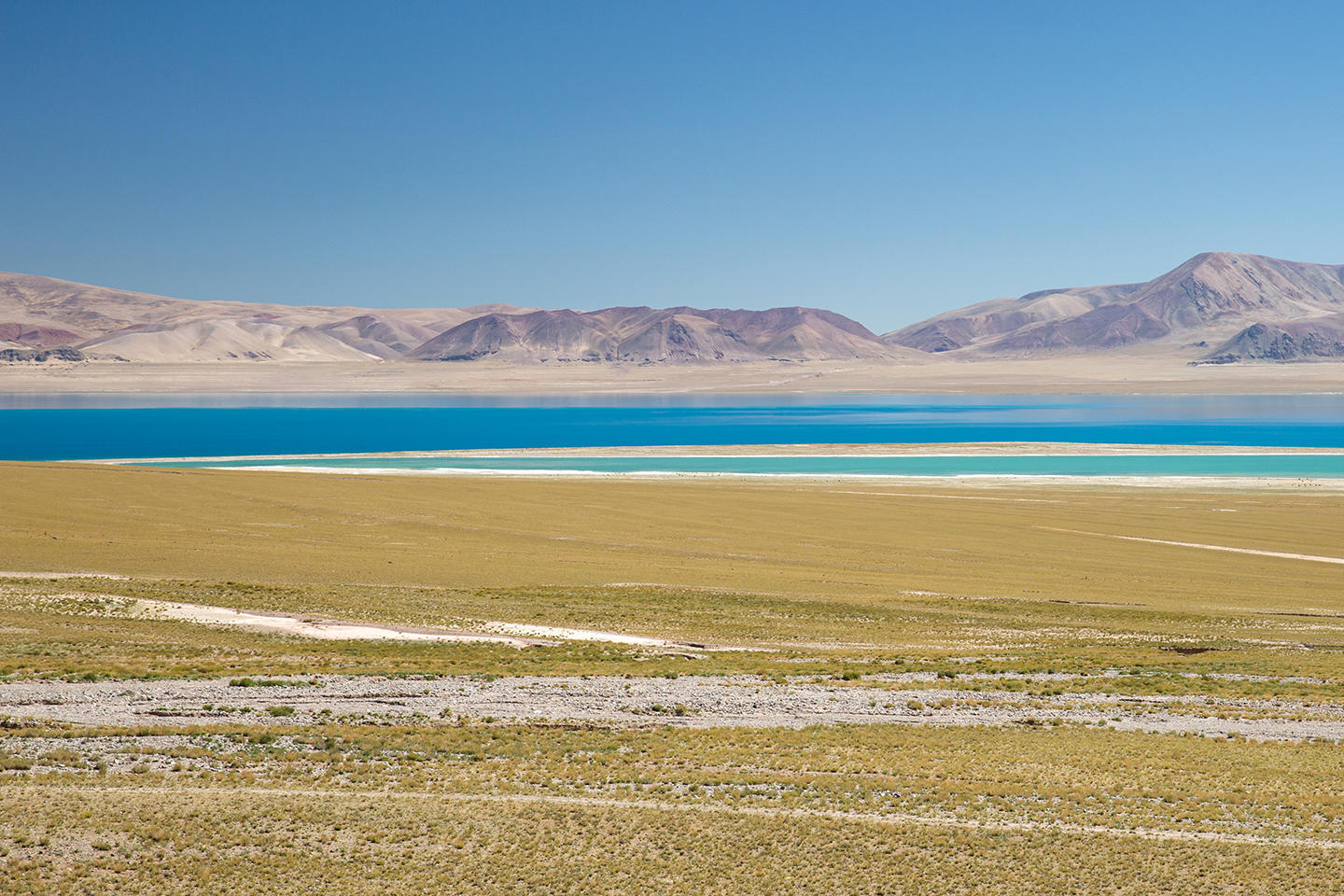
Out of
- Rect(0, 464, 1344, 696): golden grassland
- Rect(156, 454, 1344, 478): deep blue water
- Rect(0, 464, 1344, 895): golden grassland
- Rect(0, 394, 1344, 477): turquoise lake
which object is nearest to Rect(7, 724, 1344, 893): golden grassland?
Rect(0, 464, 1344, 895): golden grassland

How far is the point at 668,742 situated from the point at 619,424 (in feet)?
409

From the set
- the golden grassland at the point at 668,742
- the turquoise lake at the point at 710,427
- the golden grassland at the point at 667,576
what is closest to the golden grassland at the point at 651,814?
the golden grassland at the point at 668,742

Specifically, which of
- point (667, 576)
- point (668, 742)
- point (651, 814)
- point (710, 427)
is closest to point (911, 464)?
point (710, 427)

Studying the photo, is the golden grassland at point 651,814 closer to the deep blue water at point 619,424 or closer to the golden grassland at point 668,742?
the golden grassland at point 668,742

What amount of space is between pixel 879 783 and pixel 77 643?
16.1m

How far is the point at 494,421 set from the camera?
147m

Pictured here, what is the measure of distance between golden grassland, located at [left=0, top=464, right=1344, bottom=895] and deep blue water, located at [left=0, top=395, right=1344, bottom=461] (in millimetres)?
65793

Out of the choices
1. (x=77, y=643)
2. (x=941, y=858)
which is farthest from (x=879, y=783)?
(x=77, y=643)

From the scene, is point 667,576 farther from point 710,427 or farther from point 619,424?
point 619,424

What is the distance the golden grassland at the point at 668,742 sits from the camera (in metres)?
12.2

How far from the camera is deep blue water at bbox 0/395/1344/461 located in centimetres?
10612

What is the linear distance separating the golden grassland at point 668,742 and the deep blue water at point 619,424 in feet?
216

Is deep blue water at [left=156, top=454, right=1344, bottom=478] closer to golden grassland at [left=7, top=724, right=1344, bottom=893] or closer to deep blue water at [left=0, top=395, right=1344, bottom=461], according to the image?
deep blue water at [left=0, top=395, right=1344, bottom=461]

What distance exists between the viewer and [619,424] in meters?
140
